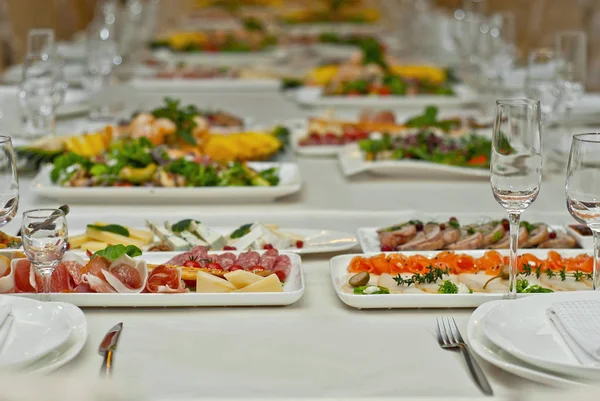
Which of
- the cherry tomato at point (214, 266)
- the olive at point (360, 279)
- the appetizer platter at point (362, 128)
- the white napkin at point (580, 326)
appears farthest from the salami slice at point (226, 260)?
the appetizer platter at point (362, 128)

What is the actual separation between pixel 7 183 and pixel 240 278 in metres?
0.44

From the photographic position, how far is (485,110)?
3.76m

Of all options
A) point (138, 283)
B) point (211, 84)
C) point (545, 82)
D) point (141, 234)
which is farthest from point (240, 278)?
point (211, 84)

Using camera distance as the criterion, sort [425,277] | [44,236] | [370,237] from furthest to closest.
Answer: [370,237], [425,277], [44,236]

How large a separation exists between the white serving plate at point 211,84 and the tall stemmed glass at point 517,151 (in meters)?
2.97

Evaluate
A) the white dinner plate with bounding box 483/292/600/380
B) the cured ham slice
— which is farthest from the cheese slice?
the white dinner plate with bounding box 483/292/600/380

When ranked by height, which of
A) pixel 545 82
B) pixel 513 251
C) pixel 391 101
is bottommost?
pixel 391 101

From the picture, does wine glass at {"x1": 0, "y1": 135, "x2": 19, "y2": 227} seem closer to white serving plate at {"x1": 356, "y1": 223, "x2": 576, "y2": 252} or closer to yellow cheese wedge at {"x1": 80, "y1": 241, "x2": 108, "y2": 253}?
yellow cheese wedge at {"x1": 80, "y1": 241, "x2": 108, "y2": 253}

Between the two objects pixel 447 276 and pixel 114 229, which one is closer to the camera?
pixel 447 276

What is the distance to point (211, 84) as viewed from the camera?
4.41m

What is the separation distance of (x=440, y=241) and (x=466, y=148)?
922 millimetres

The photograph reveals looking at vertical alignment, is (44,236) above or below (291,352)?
above

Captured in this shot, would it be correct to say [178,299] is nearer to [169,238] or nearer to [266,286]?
[266,286]

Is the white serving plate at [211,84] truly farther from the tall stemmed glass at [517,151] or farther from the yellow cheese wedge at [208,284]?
the tall stemmed glass at [517,151]
